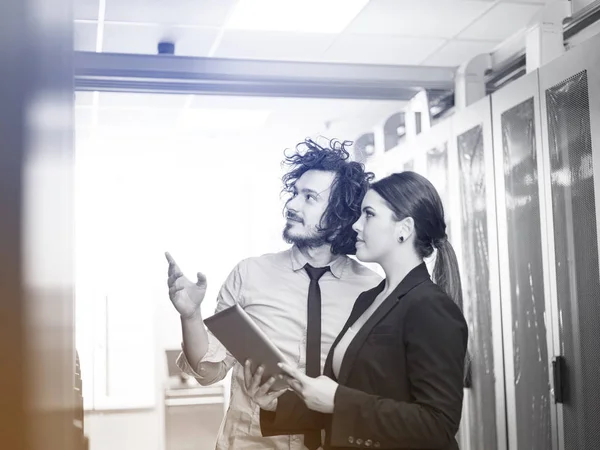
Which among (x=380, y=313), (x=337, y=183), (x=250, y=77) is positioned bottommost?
(x=380, y=313)

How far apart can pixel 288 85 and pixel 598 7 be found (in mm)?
1058

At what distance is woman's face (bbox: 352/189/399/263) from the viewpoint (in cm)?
249

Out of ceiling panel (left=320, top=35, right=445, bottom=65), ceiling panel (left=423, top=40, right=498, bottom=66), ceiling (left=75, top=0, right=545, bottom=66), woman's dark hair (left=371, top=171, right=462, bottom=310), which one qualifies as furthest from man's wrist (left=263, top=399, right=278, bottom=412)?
ceiling panel (left=423, top=40, right=498, bottom=66)

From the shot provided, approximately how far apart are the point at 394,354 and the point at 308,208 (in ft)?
1.81

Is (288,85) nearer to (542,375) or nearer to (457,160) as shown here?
(457,160)

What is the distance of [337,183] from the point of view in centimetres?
258

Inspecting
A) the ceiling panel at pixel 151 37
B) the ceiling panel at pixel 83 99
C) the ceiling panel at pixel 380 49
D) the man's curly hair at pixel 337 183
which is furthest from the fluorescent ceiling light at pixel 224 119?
the ceiling panel at pixel 380 49

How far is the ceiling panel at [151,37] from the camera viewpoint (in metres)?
3.60

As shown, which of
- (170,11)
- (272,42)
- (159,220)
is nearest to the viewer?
(159,220)

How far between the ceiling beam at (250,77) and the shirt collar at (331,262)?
1.87ft

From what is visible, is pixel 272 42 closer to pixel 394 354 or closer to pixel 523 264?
pixel 523 264

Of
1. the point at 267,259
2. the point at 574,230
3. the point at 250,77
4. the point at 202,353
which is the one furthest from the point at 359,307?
the point at 250,77

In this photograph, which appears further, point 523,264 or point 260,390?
point 523,264

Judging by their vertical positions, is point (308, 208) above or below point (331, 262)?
above
